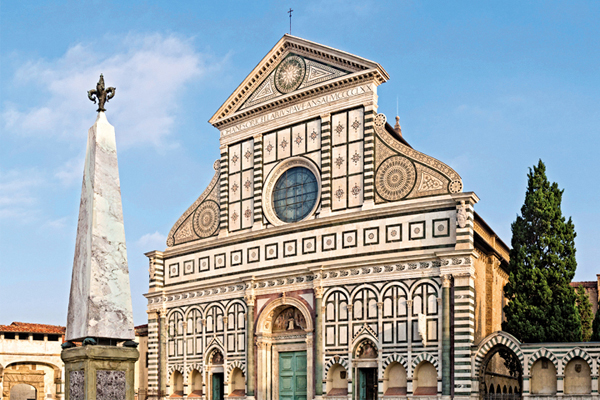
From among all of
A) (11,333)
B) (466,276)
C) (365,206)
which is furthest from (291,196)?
(11,333)

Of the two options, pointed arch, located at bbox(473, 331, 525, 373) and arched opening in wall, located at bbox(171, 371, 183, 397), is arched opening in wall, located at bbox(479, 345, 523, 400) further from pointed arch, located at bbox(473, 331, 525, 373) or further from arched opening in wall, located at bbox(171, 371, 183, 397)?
arched opening in wall, located at bbox(171, 371, 183, 397)

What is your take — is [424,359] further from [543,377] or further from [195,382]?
[195,382]

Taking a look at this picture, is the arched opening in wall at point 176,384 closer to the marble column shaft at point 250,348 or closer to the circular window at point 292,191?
the marble column shaft at point 250,348

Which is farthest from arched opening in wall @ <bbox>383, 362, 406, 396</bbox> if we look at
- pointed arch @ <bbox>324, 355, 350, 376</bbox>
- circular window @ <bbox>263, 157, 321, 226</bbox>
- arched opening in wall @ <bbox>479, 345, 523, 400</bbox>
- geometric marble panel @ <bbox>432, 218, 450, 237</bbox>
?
circular window @ <bbox>263, 157, 321, 226</bbox>

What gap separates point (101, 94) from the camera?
13.2 meters

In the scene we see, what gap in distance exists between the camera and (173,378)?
3200 centimetres

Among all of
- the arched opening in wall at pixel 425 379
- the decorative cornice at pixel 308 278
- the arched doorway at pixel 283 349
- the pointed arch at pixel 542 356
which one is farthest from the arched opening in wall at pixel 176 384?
the pointed arch at pixel 542 356

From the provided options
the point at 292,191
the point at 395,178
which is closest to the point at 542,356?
the point at 395,178

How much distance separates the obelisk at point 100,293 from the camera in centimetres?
Result: 1192

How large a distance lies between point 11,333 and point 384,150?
69.9 ft

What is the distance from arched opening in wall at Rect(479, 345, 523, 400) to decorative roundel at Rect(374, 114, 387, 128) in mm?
9117

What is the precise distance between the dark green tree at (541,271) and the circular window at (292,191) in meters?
7.87

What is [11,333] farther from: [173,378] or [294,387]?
[294,387]

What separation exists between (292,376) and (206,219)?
27.0 feet
